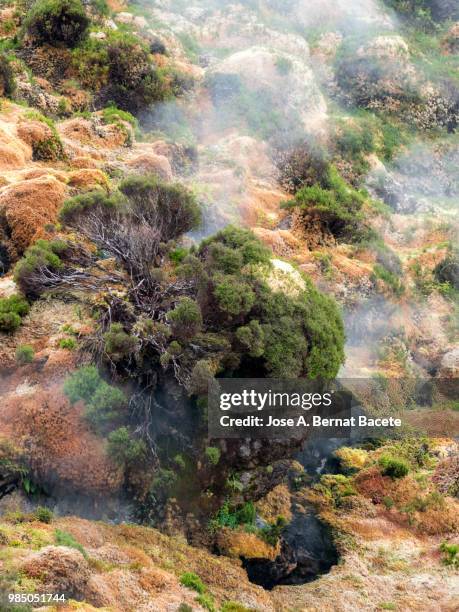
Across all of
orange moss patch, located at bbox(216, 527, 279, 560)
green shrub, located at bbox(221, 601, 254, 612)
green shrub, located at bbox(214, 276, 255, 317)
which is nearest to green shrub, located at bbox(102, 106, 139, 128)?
green shrub, located at bbox(214, 276, 255, 317)

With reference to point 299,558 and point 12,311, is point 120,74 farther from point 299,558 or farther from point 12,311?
point 299,558

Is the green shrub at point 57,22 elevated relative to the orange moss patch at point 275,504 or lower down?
elevated

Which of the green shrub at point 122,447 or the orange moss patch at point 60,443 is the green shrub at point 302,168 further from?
the orange moss patch at point 60,443

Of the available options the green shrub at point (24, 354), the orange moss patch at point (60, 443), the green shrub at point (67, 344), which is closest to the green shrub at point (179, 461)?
the orange moss patch at point (60, 443)

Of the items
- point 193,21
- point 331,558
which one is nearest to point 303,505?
point 331,558

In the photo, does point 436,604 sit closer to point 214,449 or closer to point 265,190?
point 214,449

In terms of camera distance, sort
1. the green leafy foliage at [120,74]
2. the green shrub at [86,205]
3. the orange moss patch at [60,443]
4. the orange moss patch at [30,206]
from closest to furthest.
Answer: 1. the orange moss patch at [60,443]
2. the green shrub at [86,205]
3. the orange moss patch at [30,206]
4. the green leafy foliage at [120,74]
